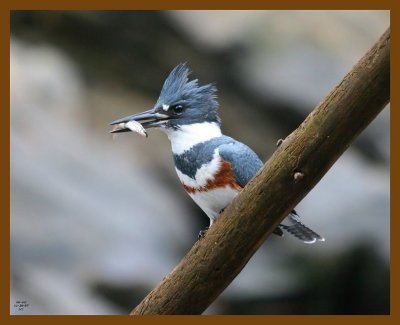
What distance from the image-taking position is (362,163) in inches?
207

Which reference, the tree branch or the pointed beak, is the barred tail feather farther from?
the pointed beak

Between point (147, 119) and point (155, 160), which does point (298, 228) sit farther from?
point (155, 160)

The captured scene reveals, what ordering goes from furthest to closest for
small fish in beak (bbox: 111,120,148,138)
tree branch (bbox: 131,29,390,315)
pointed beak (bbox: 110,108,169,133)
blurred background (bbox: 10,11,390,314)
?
blurred background (bbox: 10,11,390,314), pointed beak (bbox: 110,108,169,133), small fish in beak (bbox: 111,120,148,138), tree branch (bbox: 131,29,390,315)

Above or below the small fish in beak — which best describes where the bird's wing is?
below

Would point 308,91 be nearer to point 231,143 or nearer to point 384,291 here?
point 384,291

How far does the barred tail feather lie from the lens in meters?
3.00

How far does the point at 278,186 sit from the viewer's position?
2354 mm

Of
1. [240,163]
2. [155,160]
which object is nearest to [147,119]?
[240,163]

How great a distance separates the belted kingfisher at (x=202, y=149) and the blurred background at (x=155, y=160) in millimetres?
1496

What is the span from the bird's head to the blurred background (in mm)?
1526

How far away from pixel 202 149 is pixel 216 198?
0.69 feet

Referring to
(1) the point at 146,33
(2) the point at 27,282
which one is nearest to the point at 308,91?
(1) the point at 146,33
